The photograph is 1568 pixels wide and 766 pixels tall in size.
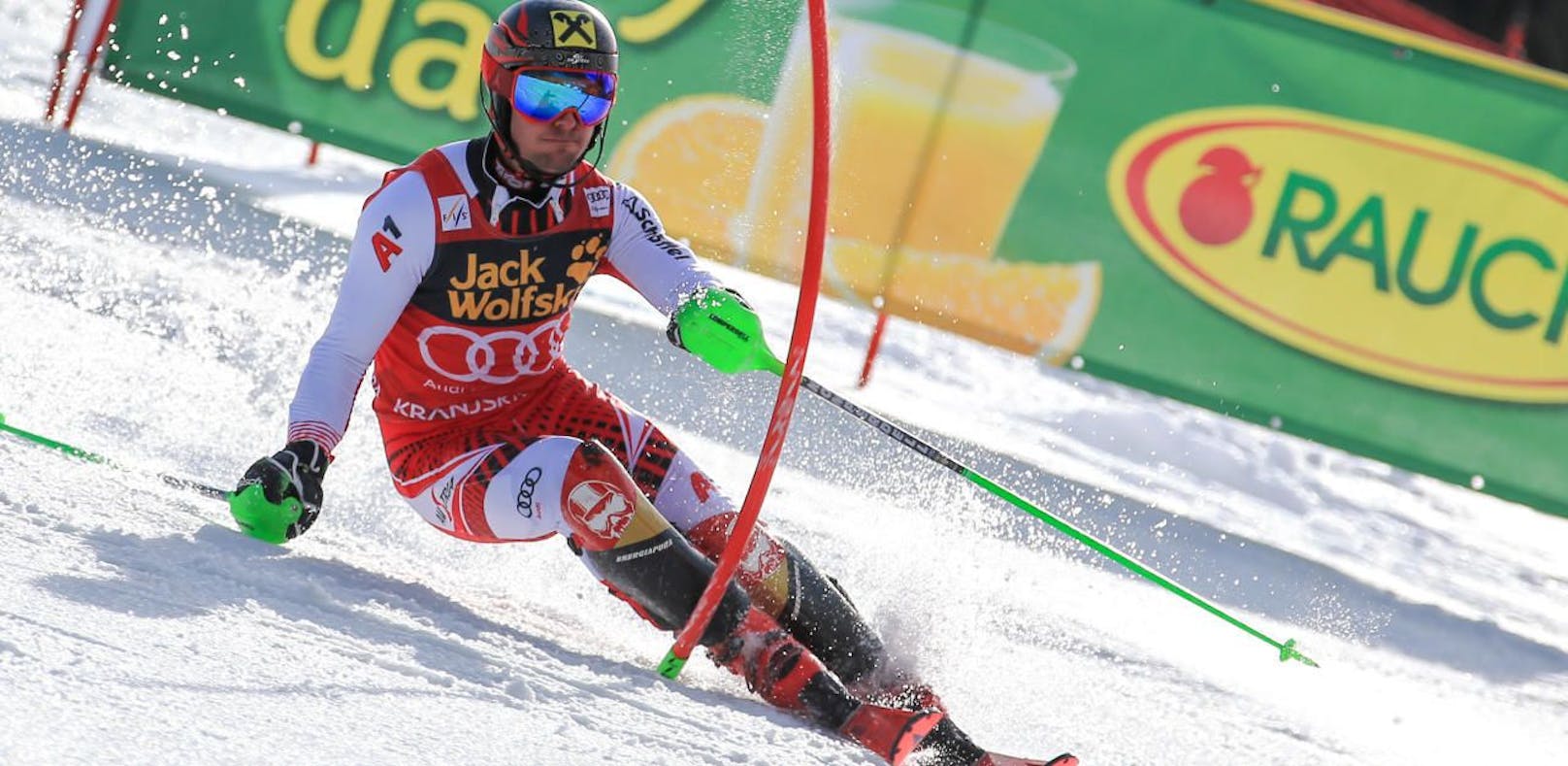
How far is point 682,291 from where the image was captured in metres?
3.58

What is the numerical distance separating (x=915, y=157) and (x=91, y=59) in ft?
11.5

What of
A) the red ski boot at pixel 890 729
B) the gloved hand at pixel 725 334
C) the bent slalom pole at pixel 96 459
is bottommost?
the bent slalom pole at pixel 96 459

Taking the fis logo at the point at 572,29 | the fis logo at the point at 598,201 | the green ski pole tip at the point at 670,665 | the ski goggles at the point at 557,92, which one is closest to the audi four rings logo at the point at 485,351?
the fis logo at the point at 598,201

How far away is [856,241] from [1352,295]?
1.90m

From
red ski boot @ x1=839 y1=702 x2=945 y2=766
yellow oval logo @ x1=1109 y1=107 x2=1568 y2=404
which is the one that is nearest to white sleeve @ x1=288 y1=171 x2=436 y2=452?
red ski boot @ x1=839 y1=702 x2=945 y2=766

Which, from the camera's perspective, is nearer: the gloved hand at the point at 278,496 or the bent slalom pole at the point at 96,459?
the gloved hand at the point at 278,496

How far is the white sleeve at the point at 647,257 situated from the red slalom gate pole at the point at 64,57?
4028 mm

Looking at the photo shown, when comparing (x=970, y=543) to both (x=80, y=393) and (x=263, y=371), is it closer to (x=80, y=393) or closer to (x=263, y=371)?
(x=263, y=371)

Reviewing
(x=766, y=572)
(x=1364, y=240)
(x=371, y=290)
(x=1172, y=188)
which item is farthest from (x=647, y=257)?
(x=1364, y=240)

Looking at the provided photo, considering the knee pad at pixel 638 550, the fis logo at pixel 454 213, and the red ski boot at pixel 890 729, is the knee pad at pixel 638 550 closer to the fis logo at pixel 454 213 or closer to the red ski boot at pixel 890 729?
the red ski boot at pixel 890 729

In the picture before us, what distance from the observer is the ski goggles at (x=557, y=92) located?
3.28m

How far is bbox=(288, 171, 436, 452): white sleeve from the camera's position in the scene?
3.27 m

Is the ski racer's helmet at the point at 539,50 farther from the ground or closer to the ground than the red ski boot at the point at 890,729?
farther from the ground

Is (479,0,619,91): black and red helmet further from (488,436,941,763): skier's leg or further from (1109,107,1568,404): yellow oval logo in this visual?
(1109,107,1568,404): yellow oval logo
